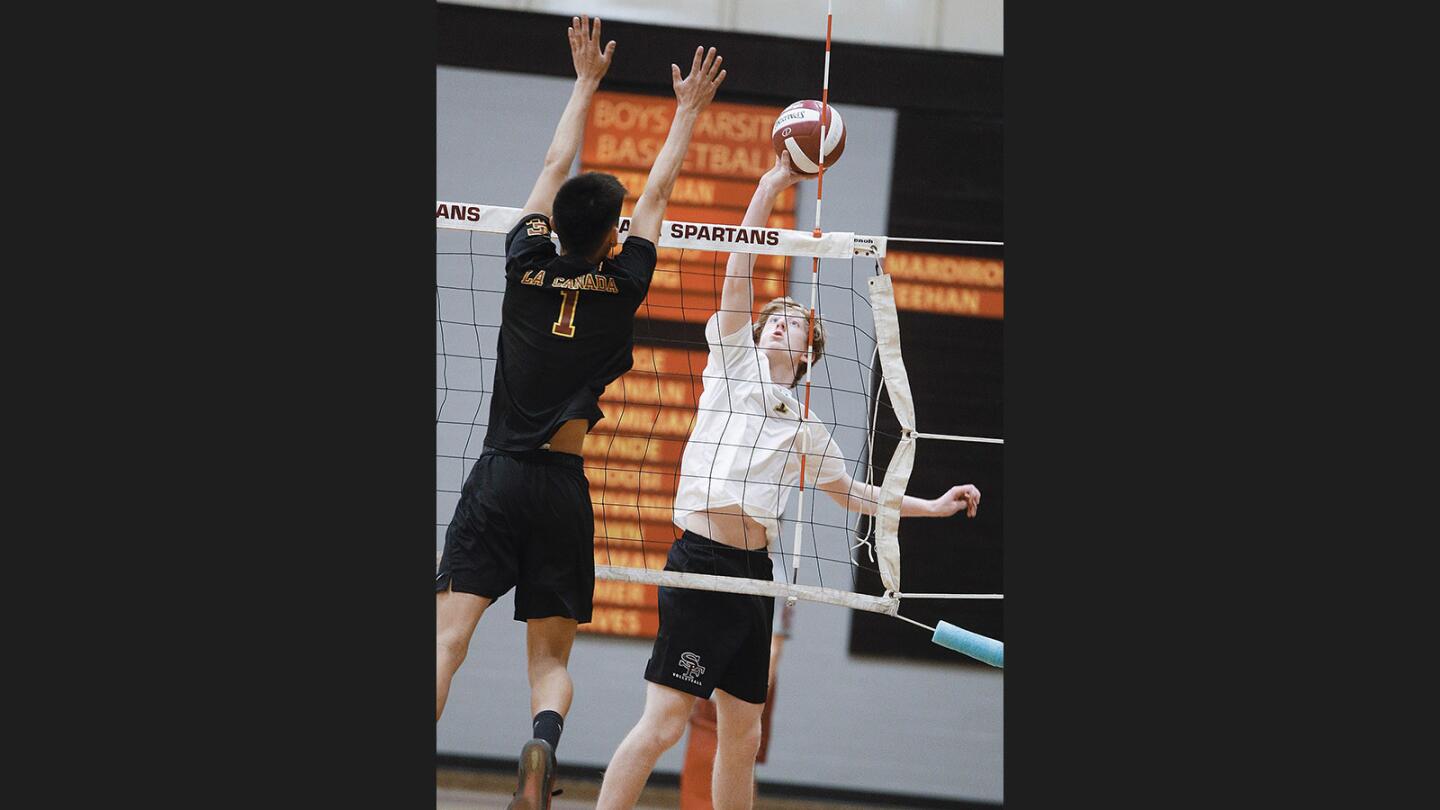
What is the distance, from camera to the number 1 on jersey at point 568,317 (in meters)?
3.98

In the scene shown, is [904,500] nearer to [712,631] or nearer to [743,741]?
[712,631]

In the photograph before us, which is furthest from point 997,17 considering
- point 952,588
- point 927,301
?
point 952,588

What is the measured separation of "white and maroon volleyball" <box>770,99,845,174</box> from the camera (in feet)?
15.9

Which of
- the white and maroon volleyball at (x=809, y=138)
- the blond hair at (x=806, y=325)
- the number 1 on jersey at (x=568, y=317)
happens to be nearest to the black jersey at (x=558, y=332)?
the number 1 on jersey at (x=568, y=317)

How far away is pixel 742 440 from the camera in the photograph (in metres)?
4.71

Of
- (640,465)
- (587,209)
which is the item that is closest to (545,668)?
(587,209)

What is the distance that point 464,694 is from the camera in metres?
6.06

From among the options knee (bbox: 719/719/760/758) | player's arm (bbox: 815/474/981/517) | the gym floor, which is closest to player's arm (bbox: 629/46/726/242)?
player's arm (bbox: 815/474/981/517)

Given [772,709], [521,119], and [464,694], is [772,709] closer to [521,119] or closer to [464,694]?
[464,694]

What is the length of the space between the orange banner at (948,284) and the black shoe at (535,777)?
9.60 ft

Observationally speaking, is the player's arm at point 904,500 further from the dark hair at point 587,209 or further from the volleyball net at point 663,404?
the dark hair at point 587,209

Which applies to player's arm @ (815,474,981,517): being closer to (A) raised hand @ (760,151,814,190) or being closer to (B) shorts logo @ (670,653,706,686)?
(B) shorts logo @ (670,653,706,686)

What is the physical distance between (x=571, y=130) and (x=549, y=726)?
187 centimetres

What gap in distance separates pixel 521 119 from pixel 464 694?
2.70 m
